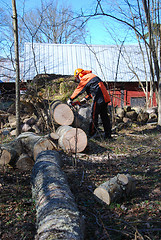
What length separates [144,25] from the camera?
802cm

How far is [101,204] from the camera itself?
287cm

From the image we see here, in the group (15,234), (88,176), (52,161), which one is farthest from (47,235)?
(88,176)

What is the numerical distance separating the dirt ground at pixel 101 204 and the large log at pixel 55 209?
24cm

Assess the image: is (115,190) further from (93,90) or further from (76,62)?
(76,62)

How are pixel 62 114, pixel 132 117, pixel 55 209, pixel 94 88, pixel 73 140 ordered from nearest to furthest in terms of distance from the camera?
pixel 55 209 < pixel 73 140 < pixel 94 88 < pixel 62 114 < pixel 132 117

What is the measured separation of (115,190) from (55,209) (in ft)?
3.81

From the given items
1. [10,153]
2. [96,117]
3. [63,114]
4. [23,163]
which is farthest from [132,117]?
[10,153]

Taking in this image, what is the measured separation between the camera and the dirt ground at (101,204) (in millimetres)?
2236

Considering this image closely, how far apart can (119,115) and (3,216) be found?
7148 millimetres

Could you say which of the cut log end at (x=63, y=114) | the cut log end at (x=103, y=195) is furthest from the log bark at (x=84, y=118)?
the cut log end at (x=103, y=195)

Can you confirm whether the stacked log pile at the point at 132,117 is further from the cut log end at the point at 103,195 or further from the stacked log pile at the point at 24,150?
the cut log end at the point at 103,195

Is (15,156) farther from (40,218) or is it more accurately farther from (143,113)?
(143,113)

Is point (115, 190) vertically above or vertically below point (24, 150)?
below

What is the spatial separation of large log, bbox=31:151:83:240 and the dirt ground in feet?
0.79
